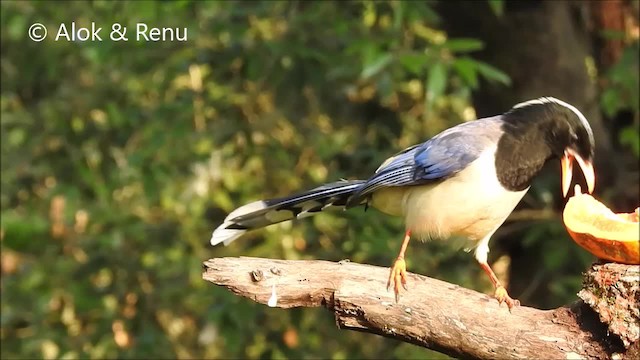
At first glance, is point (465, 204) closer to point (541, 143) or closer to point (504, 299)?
point (541, 143)

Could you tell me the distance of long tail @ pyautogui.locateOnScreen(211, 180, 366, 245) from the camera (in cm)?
346

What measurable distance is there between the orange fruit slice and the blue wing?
52 cm

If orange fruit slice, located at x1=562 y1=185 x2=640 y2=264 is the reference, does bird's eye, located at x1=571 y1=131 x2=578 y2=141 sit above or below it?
above

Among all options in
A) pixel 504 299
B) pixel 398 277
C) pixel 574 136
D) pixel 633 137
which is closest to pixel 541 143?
pixel 574 136

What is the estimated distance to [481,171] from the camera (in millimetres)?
3213

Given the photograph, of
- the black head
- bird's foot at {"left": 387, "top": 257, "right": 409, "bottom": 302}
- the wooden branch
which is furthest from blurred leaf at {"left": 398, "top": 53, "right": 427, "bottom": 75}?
the wooden branch

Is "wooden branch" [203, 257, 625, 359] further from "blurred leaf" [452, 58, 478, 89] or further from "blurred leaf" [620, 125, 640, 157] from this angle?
"blurred leaf" [620, 125, 640, 157]

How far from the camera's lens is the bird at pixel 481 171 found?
3.21 metres

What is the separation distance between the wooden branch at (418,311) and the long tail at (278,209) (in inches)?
28.1

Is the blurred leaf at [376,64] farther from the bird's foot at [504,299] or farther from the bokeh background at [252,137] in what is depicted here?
the bird's foot at [504,299]

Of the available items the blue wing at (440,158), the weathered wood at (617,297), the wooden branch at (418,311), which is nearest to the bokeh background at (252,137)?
the blue wing at (440,158)

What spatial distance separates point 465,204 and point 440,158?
0.62 ft

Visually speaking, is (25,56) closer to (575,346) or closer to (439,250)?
(439,250)

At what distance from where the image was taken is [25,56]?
5.72 m
